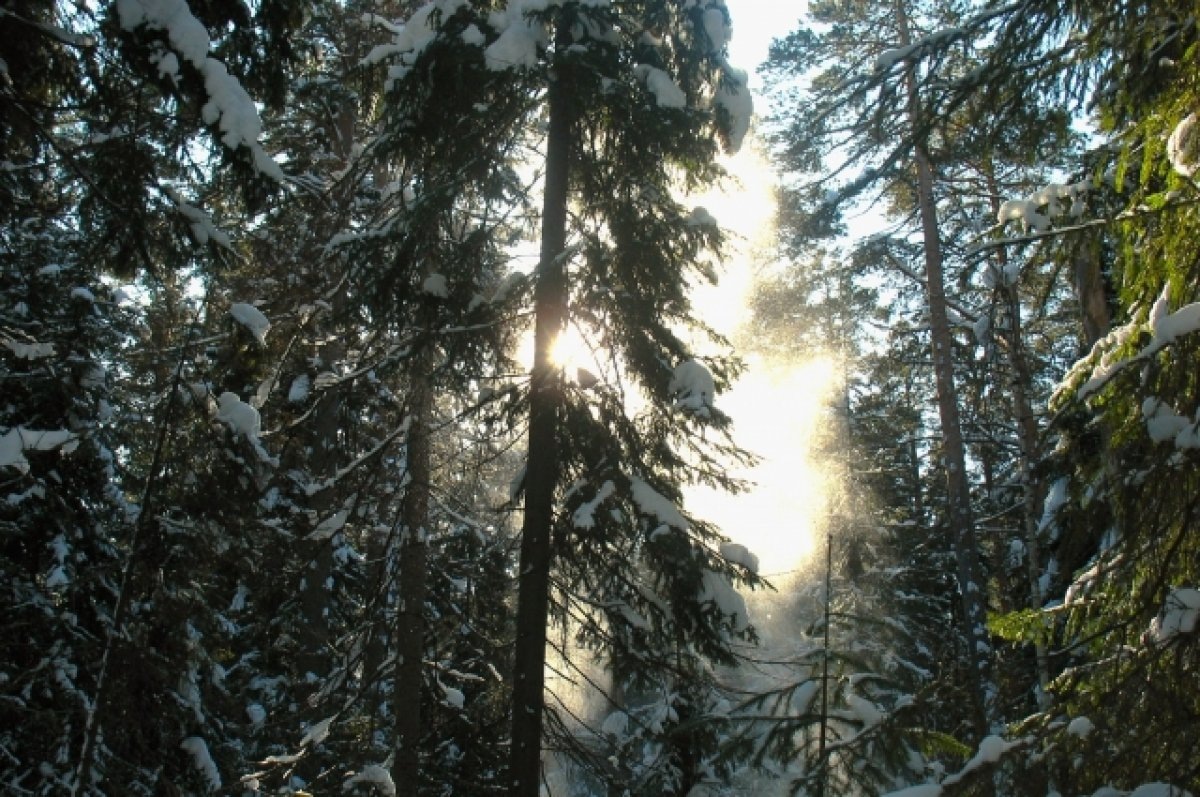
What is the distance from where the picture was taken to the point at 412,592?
899 cm

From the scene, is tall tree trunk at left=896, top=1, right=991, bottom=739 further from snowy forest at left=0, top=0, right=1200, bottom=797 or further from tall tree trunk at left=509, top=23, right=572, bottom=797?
tall tree trunk at left=509, top=23, right=572, bottom=797

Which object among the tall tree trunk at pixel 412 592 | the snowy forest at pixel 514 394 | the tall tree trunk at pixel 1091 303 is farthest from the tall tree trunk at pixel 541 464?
the tall tree trunk at pixel 1091 303

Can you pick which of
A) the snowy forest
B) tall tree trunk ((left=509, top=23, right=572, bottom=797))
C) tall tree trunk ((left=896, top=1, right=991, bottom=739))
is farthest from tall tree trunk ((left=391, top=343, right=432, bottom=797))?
tall tree trunk ((left=896, top=1, right=991, bottom=739))

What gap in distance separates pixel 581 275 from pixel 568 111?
1.58 m

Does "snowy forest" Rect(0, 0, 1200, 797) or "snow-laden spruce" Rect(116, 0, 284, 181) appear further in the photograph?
"snow-laden spruce" Rect(116, 0, 284, 181)

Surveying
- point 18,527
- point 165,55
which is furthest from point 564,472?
point 18,527

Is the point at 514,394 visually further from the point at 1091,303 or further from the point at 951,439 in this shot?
the point at 951,439

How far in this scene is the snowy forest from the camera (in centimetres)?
416

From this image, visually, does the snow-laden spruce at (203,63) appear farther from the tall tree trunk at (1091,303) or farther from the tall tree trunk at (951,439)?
the tall tree trunk at (951,439)

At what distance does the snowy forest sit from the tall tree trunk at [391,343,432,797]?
0.05 metres

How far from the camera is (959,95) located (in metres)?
5.00

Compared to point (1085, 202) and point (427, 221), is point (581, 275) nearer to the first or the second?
point (427, 221)

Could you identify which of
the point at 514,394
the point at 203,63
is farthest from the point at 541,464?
the point at 203,63

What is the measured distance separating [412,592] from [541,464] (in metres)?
2.83
